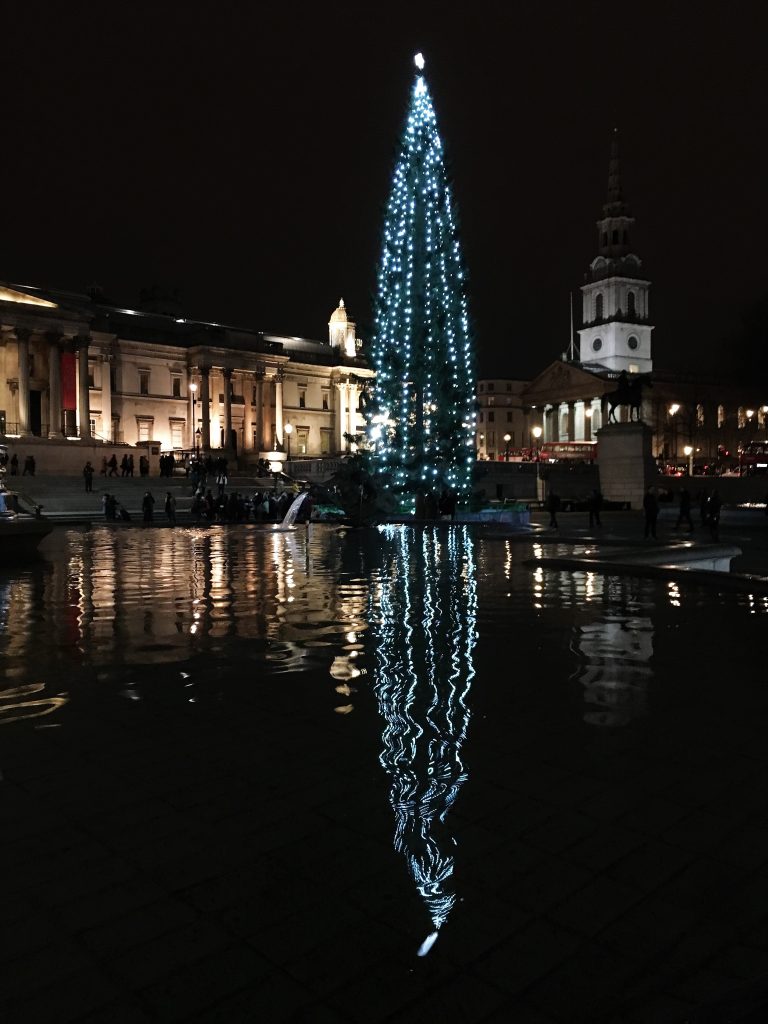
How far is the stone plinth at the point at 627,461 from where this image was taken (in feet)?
124

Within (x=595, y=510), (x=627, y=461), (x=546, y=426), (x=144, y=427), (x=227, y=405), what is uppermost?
(x=546, y=426)

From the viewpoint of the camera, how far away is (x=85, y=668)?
688 cm

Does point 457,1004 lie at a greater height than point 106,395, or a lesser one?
lesser

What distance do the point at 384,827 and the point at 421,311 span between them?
29493 mm

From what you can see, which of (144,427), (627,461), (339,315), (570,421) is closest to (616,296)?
(570,421)

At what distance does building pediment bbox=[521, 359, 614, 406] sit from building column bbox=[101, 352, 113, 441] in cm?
5621

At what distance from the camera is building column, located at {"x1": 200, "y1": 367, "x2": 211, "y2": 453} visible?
235 ft

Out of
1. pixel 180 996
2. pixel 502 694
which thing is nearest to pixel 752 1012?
pixel 180 996

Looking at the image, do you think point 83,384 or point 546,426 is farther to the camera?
point 546,426

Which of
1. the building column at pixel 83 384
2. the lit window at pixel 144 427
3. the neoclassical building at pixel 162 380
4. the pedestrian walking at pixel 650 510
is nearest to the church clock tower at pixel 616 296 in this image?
the neoclassical building at pixel 162 380

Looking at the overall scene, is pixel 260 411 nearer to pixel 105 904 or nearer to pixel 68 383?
pixel 68 383

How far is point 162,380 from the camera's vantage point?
74000 mm

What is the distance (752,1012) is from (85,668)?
6.13 m

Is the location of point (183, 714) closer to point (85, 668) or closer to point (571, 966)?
point (85, 668)
